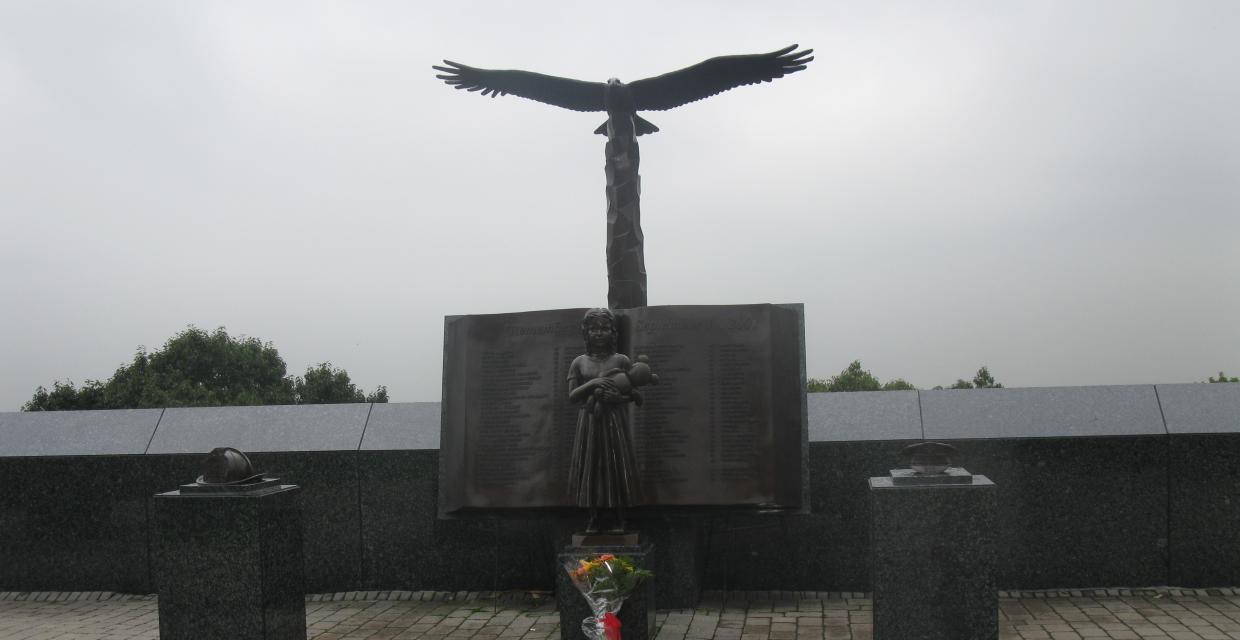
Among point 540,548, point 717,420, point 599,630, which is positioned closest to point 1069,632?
point 717,420

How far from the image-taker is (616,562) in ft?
19.6

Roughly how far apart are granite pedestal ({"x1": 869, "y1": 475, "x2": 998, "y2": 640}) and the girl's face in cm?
228

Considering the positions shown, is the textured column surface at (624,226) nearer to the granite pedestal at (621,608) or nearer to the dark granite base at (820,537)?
the dark granite base at (820,537)

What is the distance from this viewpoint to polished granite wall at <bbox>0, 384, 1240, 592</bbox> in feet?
26.5

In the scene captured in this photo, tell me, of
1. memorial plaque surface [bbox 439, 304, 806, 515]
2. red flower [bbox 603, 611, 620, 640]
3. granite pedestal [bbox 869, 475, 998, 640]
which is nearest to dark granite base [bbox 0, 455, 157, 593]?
memorial plaque surface [bbox 439, 304, 806, 515]

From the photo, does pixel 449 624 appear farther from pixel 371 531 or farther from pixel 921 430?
pixel 921 430

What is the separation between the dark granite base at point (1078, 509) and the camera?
8.09 metres

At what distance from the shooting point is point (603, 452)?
23.8 feet

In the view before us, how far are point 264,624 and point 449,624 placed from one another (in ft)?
6.04

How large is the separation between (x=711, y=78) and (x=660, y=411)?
125 inches

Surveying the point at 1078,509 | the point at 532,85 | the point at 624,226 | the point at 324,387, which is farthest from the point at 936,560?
the point at 324,387

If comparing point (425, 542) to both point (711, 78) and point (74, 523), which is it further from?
point (711, 78)

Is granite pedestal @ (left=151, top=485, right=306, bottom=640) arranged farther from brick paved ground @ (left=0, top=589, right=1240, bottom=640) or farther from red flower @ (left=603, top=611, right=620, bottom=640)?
red flower @ (left=603, top=611, right=620, bottom=640)

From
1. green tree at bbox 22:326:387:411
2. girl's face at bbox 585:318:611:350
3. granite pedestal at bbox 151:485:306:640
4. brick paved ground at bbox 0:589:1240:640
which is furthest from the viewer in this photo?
green tree at bbox 22:326:387:411
